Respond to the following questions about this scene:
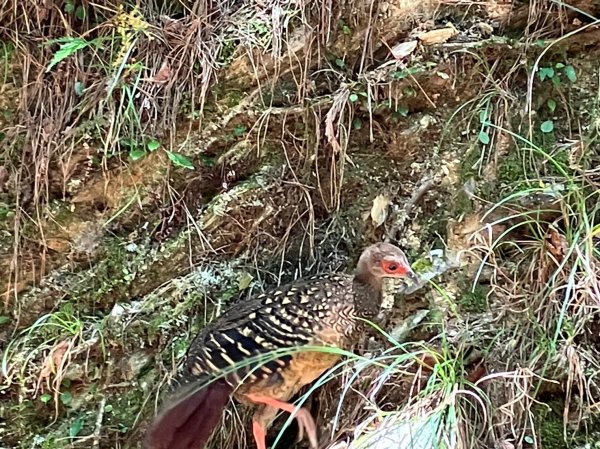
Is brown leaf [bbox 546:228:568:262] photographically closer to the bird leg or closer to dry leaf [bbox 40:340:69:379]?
the bird leg

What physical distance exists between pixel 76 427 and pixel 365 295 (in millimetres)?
909

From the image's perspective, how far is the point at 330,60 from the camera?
2391mm

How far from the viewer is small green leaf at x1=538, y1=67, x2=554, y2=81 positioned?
2.30m

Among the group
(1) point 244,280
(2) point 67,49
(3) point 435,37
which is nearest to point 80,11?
(2) point 67,49

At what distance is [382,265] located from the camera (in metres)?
2.04

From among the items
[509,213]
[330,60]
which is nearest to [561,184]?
[509,213]

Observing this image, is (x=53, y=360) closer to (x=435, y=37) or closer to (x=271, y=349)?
(x=271, y=349)

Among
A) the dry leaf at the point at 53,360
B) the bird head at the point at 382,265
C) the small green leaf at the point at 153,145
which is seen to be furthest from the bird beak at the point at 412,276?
the dry leaf at the point at 53,360

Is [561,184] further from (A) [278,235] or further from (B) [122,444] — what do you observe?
(B) [122,444]

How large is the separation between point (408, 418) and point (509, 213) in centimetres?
72

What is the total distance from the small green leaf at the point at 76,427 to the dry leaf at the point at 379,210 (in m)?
1.02

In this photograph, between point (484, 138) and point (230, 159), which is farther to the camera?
point (230, 159)

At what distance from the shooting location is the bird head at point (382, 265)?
2.04 metres

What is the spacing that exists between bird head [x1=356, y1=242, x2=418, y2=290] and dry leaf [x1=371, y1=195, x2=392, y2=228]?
0.25 meters
